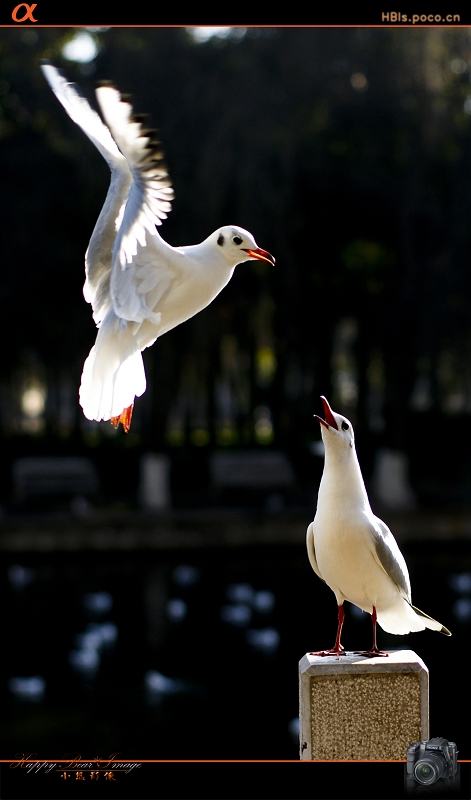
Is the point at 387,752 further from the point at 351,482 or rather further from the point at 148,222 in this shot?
the point at 148,222

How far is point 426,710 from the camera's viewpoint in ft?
10.3

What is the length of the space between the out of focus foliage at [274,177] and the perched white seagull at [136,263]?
922 centimetres

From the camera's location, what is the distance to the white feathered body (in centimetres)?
288

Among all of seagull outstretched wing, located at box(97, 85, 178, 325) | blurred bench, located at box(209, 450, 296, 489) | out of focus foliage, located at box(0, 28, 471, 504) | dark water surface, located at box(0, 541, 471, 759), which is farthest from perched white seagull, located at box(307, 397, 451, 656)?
blurred bench, located at box(209, 450, 296, 489)

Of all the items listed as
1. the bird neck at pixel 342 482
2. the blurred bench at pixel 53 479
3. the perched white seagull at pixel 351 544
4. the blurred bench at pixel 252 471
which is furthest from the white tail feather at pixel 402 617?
the blurred bench at pixel 252 471

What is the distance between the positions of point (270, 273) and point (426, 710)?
10.00m

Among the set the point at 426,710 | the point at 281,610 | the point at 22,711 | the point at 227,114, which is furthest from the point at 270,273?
the point at 426,710

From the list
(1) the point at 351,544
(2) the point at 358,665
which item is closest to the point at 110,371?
(1) the point at 351,544

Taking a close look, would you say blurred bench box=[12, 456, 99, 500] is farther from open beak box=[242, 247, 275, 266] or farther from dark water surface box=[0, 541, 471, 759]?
open beak box=[242, 247, 275, 266]

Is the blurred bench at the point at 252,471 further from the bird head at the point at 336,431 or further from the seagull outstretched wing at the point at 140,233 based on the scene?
the seagull outstretched wing at the point at 140,233

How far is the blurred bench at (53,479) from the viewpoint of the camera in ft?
42.7

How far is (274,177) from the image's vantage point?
1213 cm
